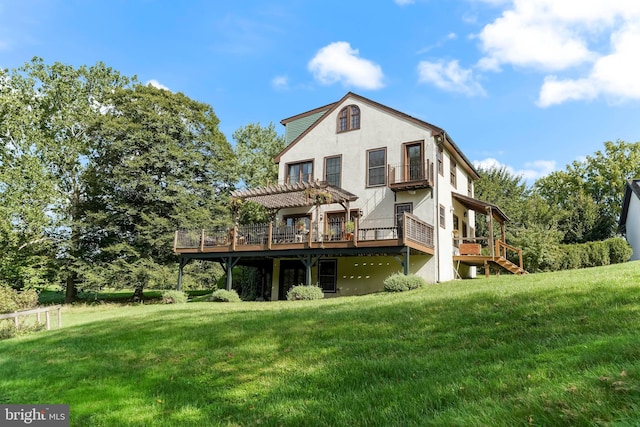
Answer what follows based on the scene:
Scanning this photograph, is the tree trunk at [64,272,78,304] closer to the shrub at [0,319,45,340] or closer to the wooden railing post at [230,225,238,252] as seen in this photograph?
the wooden railing post at [230,225,238,252]

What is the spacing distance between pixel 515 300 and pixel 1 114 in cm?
3317

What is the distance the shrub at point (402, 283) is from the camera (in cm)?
1563

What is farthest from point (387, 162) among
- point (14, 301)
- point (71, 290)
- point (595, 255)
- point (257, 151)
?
point (71, 290)

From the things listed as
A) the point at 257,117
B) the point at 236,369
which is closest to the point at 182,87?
the point at 257,117

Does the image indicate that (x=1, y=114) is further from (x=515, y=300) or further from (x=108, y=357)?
(x=515, y=300)

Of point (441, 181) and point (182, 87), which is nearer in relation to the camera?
point (441, 181)

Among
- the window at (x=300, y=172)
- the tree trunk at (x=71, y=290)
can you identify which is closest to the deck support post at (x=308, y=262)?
the window at (x=300, y=172)

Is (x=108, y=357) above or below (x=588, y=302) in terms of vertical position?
below

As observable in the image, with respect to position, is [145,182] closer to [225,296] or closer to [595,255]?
[225,296]

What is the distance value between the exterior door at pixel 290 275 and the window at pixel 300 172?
14.7 ft

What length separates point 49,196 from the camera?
27453mm

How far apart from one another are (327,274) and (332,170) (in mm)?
5405

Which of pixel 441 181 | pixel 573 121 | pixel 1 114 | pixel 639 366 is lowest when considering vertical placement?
pixel 639 366

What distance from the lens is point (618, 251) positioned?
2502 cm
